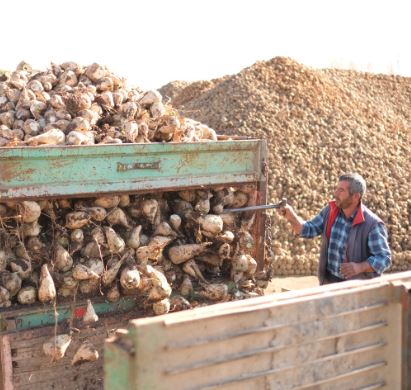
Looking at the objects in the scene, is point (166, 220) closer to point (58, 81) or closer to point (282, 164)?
point (58, 81)

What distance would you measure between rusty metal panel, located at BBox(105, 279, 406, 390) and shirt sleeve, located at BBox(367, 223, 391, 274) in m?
1.43

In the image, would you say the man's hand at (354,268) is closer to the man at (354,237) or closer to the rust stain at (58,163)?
the man at (354,237)

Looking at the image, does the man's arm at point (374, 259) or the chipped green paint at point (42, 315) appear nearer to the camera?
the chipped green paint at point (42, 315)

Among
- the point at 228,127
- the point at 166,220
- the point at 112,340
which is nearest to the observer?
the point at 112,340

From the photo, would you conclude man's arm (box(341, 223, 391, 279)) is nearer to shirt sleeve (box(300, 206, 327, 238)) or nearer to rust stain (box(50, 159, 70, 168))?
shirt sleeve (box(300, 206, 327, 238))

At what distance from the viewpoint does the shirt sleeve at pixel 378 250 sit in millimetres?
4801

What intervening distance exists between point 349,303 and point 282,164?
8.17m

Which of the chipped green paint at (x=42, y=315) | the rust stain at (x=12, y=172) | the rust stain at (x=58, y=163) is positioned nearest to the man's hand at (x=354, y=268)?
the chipped green paint at (x=42, y=315)

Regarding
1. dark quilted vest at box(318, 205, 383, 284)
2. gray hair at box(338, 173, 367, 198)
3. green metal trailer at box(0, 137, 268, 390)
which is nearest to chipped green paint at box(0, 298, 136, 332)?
green metal trailer at box(0, 137, 268, 390)

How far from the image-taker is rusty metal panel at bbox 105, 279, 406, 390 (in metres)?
2.69

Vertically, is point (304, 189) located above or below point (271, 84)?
below

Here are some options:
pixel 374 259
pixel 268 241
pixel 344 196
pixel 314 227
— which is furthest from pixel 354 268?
pixel 268 241

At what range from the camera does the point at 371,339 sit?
330 centimetres

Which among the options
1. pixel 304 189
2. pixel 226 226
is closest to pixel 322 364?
pixel 226 226
